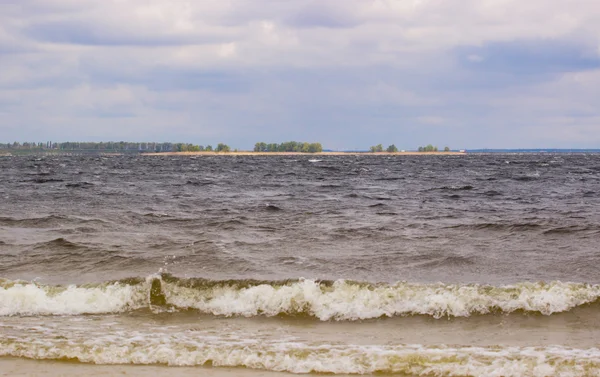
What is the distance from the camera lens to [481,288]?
11258 mm

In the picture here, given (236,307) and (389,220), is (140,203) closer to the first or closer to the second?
(389,220)

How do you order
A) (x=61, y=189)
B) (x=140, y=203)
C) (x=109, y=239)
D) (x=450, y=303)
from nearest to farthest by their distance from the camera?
(x=450, y=303)
(x=109, y=239)
(x=140, y=203)
(x=61, y=189)

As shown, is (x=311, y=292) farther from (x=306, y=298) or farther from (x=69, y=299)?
(x=69, y=299)

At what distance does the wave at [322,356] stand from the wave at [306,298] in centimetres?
197

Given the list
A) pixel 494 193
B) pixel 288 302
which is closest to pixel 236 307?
pixel 288 302

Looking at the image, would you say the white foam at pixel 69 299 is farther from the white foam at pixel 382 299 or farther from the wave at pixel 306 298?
the white foam at pixel 382 299

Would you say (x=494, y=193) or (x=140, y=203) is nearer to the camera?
(x=140, y=203)

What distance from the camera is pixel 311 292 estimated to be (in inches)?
448

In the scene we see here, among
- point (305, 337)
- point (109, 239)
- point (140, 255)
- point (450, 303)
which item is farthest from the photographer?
point (109, 239)

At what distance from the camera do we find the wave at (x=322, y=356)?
7782 mm

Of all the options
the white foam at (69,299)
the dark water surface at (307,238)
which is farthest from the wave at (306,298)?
the dark water surface at (307,238)

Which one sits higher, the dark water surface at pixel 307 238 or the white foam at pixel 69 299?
the dark water surface at pixel 307 238

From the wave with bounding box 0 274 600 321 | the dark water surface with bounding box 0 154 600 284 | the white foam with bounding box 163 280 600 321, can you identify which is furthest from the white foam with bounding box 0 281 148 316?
the dark water surface with bounding box 0 154 600 284

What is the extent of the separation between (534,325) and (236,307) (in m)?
4.87
